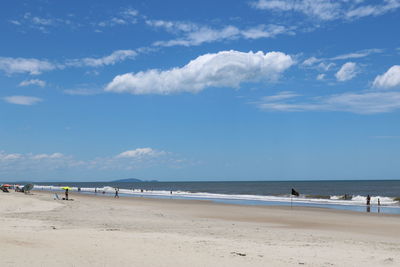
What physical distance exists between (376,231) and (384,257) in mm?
11794

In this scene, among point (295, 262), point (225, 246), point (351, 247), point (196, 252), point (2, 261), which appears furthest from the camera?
point (351, 247)

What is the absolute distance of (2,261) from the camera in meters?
9.35

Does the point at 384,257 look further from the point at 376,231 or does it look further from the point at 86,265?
the point at 376,231

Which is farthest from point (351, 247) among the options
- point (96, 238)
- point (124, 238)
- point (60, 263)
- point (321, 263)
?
point (60, 263)

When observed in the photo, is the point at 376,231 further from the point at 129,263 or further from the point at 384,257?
the point at 129,263

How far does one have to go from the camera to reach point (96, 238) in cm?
1375

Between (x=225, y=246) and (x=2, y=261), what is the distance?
677 cm

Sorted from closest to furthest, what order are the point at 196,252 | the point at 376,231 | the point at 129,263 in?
the point at 129,263, the point at 196,252, the point at 376,231

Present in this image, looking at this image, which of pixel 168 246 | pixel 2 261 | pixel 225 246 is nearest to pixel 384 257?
pixel 225 246

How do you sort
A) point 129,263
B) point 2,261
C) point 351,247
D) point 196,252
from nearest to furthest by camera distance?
1. point 2,261
2. point 129,263
3. point 196,252
4. point 351,247

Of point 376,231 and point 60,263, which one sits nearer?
point 60,263

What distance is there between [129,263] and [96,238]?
3.94m

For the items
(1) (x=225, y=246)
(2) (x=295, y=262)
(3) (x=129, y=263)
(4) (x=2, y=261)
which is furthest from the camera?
(1) (x=225, y=246)

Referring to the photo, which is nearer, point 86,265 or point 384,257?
point 86,265
